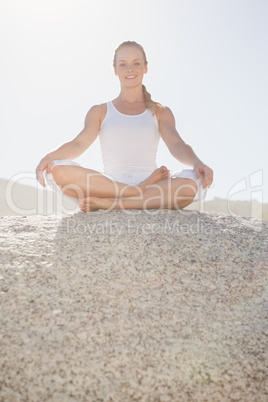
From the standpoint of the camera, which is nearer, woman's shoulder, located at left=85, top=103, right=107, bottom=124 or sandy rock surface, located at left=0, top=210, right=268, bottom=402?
sandy rock surface, located at left=0, top=210, right=268, bottom=402

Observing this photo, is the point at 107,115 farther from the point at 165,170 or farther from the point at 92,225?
the point at 92,225

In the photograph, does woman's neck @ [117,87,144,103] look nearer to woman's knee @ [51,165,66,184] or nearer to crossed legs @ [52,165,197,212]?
crossed legs @ [52,165,197,212]

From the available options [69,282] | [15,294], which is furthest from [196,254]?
[15,294]

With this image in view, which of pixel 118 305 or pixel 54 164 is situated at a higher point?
pixel 54 164

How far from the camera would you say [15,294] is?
2.04 m

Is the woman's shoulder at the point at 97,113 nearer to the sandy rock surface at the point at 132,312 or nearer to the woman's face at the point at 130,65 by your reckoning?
the woman's face at the point at 130,65

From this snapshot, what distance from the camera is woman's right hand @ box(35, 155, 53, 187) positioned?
302 centimetres

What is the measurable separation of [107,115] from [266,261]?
85.4 inches

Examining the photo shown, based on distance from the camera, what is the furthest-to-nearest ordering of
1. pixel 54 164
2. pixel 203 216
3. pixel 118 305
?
1. pixel 203 216
2. pixel 54 164
3. pixel 118 305

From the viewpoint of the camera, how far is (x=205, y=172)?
3084mm

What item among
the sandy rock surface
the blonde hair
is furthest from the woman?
the sandy rock surface

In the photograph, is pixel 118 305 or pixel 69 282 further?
pixel 69 282

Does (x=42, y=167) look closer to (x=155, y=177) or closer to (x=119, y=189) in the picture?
(x=119, y=189)

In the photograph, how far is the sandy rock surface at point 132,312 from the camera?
1615 mm
